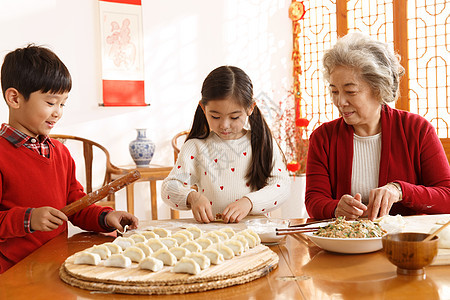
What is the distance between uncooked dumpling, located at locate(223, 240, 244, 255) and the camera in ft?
3.77

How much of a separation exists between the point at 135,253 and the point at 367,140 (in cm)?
118

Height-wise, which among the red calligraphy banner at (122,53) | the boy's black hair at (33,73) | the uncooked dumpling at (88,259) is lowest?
the uncooked dumpling at (88,259)

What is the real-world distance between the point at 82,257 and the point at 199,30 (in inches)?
158

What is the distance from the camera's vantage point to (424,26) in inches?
166

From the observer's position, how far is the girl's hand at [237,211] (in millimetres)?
1628

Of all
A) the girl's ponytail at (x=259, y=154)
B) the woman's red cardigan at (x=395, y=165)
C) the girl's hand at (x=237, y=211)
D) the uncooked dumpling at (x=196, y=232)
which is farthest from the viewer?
the girl's ponytail at (x=259, y=154)

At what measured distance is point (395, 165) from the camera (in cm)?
189

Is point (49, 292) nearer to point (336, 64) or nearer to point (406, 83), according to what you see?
point (336, 64)

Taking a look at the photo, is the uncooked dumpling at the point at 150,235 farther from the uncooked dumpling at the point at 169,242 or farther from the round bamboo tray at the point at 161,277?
the round bamboo tray at the point at 161,277

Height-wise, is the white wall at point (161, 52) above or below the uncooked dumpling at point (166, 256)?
above

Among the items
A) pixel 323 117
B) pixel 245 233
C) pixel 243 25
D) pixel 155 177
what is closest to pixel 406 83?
pixel 323 117

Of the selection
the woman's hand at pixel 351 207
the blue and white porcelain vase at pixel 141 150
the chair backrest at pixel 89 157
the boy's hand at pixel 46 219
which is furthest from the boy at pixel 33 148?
the blue and white porcelain vase at pixel 141 150

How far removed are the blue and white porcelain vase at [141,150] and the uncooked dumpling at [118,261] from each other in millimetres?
3101

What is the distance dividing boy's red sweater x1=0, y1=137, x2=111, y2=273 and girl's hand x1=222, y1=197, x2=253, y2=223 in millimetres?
398
